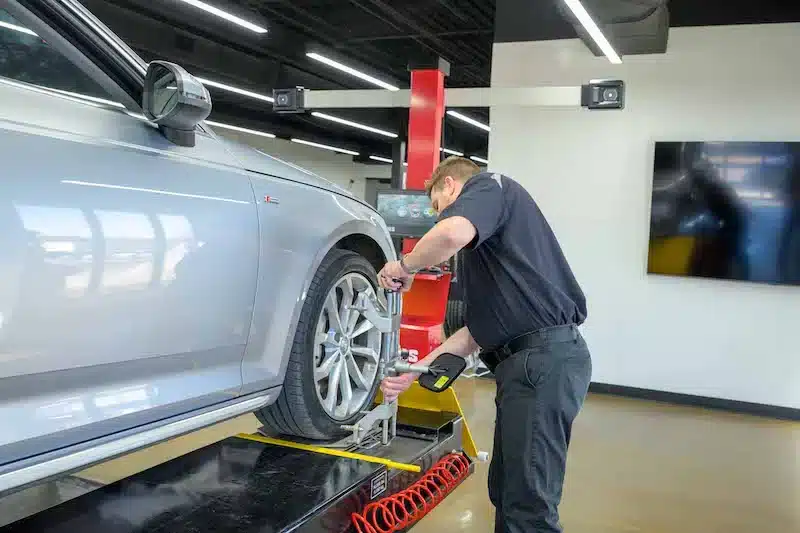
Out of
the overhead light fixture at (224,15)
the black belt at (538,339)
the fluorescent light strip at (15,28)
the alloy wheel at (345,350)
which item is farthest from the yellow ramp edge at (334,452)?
the overhead light fixture at (224,15)

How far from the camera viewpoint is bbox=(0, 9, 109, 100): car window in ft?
5.07

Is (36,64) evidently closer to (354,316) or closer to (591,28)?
(354,316)

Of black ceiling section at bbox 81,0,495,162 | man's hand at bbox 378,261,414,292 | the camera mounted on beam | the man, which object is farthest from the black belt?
black ceiling section at bbox 81,0,495,162

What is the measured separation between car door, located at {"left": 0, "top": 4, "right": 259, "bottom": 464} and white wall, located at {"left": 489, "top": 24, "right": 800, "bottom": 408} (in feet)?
15.1

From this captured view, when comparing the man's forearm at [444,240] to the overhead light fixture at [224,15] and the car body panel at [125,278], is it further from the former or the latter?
the overhead light fixture at [224,15]

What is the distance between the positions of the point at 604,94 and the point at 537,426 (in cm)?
282

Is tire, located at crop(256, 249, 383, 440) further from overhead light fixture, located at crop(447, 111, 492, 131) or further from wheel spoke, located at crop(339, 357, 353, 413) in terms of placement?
overhead light fixture, located at crop(447, 111, 492, 131)

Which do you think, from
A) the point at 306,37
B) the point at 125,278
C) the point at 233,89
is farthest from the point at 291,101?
the point at 233,89

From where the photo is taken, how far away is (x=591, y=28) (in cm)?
454

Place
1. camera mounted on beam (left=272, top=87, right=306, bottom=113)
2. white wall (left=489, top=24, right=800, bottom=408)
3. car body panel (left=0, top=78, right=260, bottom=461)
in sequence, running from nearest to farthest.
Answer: car body panel (left=0, top=78, right=260, bottom=461)
camera mounted on beam (left=272, top=87, right=306, bottom=113)
white wall (left=489, top=24, right=800, bottom=408)

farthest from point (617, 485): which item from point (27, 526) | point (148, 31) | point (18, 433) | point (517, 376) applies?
point (148, 31)

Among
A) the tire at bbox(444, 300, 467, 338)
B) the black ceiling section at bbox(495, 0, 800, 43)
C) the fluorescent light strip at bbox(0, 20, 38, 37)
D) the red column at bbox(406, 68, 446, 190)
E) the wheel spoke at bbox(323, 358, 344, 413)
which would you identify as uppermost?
the black ceiling section at bbox(495, 0, 800, 43)

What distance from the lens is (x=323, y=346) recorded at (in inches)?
92.8

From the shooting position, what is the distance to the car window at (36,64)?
60.8 inches
